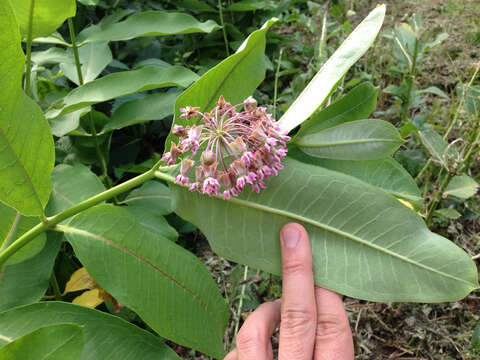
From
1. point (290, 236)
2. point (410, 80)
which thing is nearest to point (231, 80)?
point (290, 236)

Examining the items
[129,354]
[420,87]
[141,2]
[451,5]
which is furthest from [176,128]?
[451,5]

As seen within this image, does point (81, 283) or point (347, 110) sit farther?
point (81, 283)

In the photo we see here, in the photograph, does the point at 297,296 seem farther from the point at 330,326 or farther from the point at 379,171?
the point at 379,171

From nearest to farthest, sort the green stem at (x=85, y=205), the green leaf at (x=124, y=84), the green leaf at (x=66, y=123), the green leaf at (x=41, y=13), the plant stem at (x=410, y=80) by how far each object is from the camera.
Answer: the green stem at (x=85, y=205), the green leaf at (x=41, y=13), the green leaf at (x=124, y=84), the green leaf at (x=66, y=123), the plant stem at (x=410, y=80)

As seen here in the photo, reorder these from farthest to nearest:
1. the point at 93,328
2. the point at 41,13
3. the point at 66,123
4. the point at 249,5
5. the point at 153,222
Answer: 1. the point at 249,5
2. the point at 153,222
3. the point at 66,123
4. the point at 41,13
5. the point at 93,328

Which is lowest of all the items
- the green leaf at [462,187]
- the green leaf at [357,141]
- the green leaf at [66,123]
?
the green leaf at [462,187]

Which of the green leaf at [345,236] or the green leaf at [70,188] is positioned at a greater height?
the green leaf at [345,236]

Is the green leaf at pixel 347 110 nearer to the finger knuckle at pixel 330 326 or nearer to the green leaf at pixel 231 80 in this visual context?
the green leaf at pixel 231 80

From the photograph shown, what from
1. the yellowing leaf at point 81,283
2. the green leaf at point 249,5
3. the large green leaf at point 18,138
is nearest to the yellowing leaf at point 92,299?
the yellowing leaf at point 81,283
